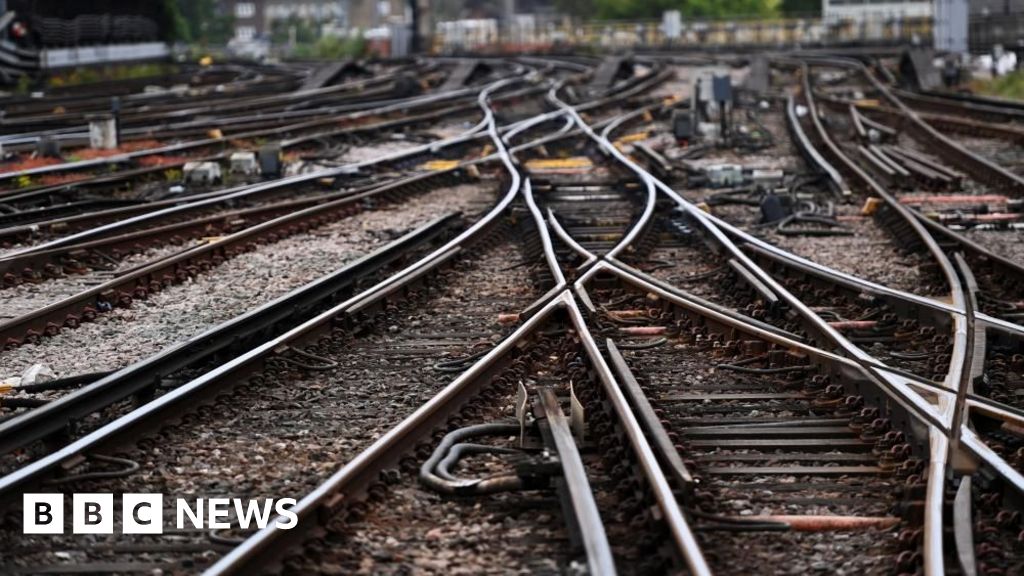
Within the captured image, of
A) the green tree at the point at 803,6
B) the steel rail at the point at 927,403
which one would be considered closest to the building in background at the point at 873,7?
the green tree at the point at 803,6

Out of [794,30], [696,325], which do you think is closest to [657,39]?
[794,30]

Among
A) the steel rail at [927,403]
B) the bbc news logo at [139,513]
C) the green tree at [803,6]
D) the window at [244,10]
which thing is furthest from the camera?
the window at [244,10]

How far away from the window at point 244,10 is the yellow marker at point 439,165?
103 meters

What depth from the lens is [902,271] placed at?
11.1m

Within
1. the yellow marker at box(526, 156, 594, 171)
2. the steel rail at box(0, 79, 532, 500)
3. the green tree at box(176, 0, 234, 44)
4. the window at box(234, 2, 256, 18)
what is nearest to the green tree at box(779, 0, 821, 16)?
the green tree at box(176, 0, 234, 44)

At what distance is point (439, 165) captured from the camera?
18.4 m

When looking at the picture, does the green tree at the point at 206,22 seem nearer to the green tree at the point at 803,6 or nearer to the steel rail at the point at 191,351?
the green tree at the point at 803,6

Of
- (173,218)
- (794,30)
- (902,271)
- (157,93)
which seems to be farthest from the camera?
(794,30)

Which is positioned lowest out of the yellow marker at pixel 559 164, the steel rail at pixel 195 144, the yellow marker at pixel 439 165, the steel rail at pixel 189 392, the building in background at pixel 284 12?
the steel rail at pixel 189 392

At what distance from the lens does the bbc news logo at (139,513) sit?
18.7ft

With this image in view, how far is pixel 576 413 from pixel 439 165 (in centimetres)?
1182

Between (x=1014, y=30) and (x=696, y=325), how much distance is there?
33782 mm

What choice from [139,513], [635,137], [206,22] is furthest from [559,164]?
[206,22]

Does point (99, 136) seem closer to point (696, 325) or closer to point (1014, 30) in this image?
point (696, 325)
